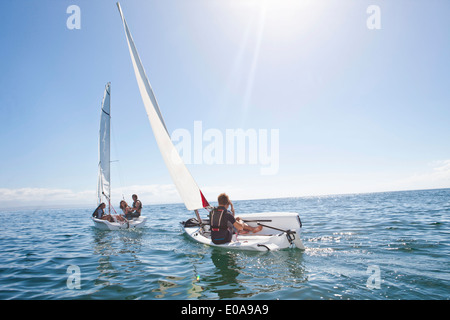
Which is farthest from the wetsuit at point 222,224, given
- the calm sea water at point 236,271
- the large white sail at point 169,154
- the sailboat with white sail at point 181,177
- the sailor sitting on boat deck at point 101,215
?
the sailor sitting on boat deck at point 101,215

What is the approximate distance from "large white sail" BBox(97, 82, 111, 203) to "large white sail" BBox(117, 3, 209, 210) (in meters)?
8.83

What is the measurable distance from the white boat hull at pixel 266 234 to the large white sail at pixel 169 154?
1.56 meters

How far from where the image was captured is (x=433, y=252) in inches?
282

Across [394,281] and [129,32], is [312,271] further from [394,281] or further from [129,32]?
[129,32]

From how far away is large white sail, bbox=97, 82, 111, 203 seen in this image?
16.4 metres

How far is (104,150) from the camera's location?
17094 mm

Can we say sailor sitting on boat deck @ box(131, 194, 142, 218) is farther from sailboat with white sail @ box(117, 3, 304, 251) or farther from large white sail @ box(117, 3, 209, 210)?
large white sail @ box(117, 3, 209, 210)

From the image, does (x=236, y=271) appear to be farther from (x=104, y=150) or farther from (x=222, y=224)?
(x=104, y=150)

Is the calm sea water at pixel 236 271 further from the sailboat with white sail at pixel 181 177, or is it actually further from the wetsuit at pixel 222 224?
the sailboat with white sail at pixel 181 177

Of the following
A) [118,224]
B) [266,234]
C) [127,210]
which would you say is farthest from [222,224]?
[127,210]

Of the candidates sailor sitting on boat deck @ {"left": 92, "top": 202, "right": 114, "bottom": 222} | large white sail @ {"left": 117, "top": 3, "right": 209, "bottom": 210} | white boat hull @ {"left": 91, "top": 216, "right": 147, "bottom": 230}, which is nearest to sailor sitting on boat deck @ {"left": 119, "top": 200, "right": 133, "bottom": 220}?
white boat hull @ {"left": 91, "top": 216, "right": 147, "bottom": 230}

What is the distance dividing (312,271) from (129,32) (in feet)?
38.9

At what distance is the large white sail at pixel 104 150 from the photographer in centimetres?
Answer: 1643
